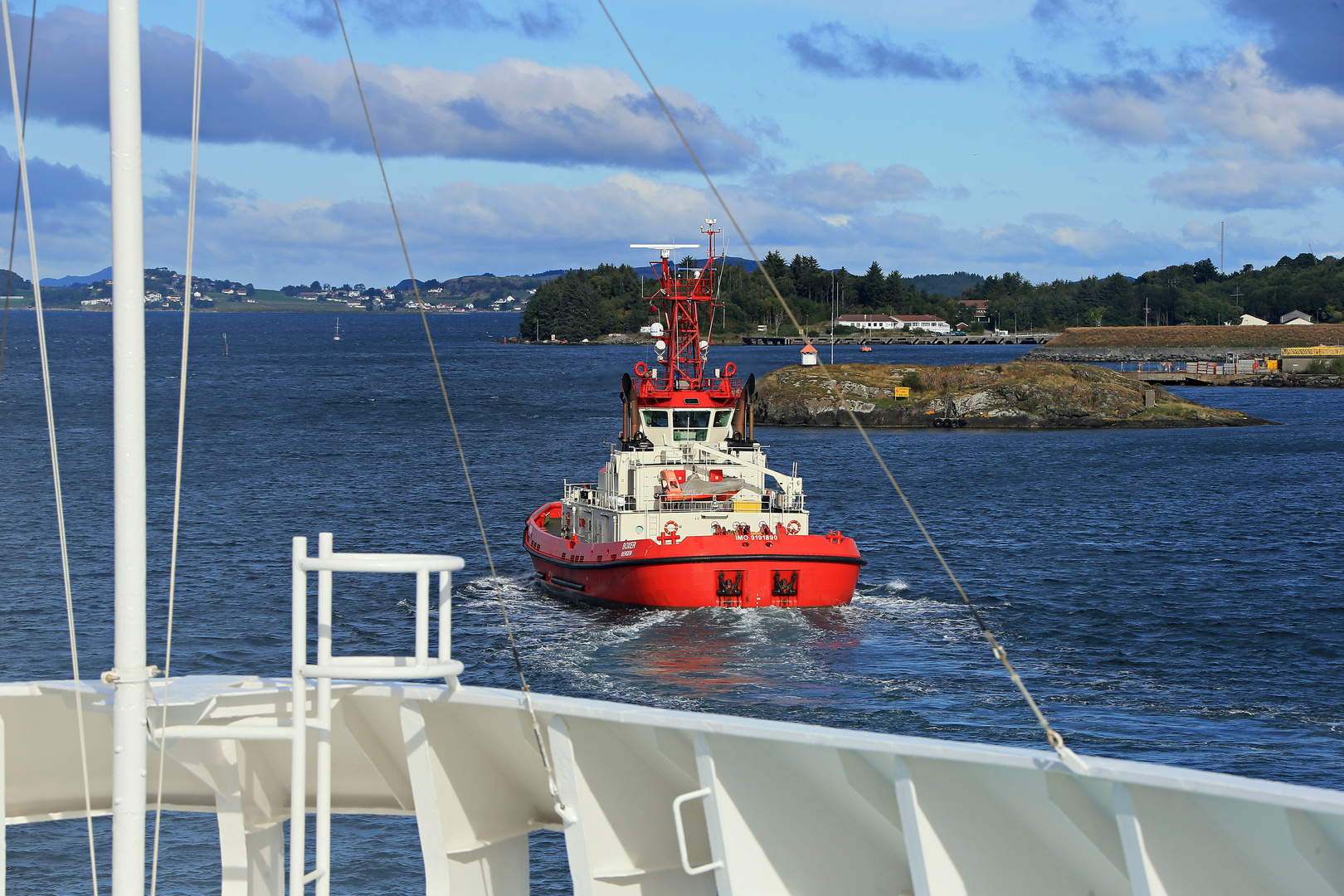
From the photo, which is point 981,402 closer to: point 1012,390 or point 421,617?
point 1012,390

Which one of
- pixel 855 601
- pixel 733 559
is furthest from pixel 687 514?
pixel 855 601

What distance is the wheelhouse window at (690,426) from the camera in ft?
113

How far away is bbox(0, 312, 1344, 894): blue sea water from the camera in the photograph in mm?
22859

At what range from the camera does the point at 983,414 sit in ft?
329

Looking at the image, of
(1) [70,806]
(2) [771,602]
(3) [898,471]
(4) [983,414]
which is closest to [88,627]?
(2) [771,602]

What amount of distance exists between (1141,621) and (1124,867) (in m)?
27.9

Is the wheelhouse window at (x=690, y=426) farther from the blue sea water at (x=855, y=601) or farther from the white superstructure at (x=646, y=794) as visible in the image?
the white superstructure at (x=646, y=794)

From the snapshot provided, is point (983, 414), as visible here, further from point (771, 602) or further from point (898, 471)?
point (771, 602)

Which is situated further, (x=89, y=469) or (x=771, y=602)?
(x=89, y=469)

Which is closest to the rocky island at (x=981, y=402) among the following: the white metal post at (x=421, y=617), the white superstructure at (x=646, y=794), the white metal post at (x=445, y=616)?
the white superstructure at (x=646, y=794)

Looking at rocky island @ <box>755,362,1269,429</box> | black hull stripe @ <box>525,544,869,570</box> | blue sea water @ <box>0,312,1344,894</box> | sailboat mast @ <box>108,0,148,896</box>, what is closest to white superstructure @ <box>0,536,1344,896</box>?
sailboat mast @ <box>108,0,148,896</box>

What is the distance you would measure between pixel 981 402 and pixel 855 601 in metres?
70.6

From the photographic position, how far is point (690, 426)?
3459cm

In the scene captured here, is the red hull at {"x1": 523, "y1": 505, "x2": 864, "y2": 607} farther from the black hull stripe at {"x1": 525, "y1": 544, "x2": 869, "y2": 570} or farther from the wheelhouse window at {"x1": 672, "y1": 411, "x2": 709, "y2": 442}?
the wheelhouse window at {"x1": 672, "y1": 411, "x2": 709, "y2": 442}
